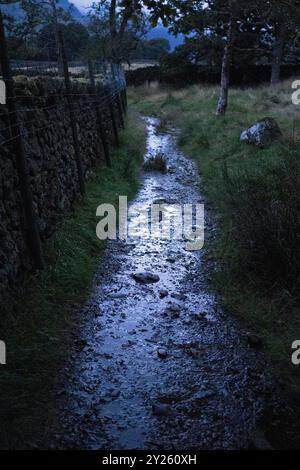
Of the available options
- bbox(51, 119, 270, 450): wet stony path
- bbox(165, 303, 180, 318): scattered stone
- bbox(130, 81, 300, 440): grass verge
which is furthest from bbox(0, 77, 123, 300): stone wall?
bbox(130, 81, 300, 440): grass verge

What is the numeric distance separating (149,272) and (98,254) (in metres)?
0.95

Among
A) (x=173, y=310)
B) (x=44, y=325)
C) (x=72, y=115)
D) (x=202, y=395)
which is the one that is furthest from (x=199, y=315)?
(x=72, y=115)

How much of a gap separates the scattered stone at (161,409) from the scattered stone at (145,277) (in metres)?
2.49

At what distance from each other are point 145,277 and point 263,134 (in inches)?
269

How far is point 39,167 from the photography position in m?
6.27

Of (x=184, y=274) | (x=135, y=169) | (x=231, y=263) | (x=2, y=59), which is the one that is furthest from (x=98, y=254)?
(x=135, y=169)

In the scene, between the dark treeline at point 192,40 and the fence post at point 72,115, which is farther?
the dark treeline at point 192,40

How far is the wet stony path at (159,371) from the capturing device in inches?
132

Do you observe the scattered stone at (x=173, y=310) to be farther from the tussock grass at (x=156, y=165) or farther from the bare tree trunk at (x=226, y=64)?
the bare tree trunk at (x=226, y=64)

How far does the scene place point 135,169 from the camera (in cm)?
1205

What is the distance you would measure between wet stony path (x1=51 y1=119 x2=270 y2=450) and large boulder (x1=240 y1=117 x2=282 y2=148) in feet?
19.0

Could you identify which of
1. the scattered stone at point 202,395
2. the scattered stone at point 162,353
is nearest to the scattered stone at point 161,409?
the scattered stone at point 202,395

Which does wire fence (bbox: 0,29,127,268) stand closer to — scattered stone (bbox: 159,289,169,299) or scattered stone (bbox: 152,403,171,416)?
scattered stone (bbox: 159,289,169,299)

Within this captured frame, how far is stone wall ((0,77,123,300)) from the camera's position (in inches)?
193
